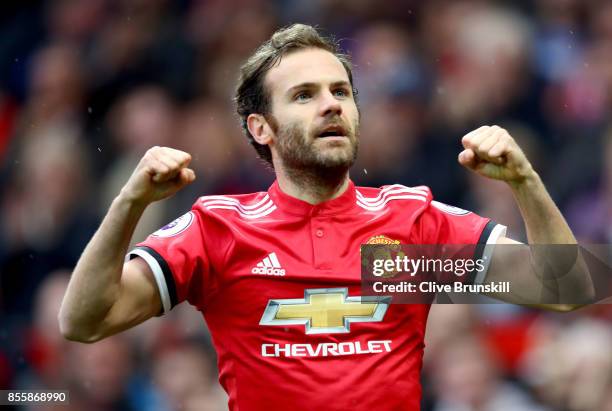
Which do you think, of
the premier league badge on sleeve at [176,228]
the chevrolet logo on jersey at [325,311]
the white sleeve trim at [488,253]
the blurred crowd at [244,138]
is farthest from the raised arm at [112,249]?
the blurred crowd at [244,138]

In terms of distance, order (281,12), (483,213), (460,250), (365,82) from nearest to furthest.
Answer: (460,250) < (483,213) < (365,82) < (281,12)

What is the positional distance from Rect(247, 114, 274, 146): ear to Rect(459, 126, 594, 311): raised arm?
1062 millimetres

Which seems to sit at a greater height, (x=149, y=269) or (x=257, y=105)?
(x=257, y=105)

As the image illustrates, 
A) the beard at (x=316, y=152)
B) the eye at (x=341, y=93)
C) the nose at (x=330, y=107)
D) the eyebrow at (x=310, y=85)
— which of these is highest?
the eyebrow at (x=310, y=85)

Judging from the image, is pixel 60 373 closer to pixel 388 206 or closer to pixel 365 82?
pixel 365 82

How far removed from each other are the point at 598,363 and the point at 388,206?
2.17m

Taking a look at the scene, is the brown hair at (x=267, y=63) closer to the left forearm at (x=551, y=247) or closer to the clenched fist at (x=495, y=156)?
the clenched fist at (x=495, y=156)

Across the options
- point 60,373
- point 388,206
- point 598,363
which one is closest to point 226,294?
point 388,206

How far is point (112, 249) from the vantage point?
4.25 m

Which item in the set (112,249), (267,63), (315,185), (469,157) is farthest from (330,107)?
(112,249)

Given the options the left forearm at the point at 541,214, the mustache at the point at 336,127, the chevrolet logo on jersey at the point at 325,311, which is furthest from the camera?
the mustache at the point at 336,127

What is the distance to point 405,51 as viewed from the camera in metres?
8.46

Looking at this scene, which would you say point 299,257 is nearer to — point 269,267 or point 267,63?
point 269,267

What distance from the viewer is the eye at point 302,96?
4.84m
